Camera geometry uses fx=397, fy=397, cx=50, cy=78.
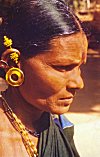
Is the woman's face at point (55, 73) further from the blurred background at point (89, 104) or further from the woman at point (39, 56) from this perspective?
the blurred background at point (89, 104)

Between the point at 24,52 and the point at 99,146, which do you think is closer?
the point at 24,52

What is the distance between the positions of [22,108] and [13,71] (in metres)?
0.16

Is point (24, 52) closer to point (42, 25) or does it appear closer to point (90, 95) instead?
point (42, 25)

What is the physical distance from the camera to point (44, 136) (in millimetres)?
1363

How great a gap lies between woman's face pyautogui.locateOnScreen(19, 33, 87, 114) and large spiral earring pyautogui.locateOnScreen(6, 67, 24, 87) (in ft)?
0.05

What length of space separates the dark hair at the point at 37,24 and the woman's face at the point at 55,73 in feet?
0.08

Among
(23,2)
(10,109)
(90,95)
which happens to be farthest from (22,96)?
(90,95)

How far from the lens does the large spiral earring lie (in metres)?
1.21

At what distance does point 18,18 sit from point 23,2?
5 centimetres

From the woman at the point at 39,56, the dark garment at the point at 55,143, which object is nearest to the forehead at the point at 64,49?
the woman at the point at 39,56

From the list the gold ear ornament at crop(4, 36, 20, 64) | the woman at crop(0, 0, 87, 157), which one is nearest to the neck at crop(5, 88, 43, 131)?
A: the woman at crop(0, 0, 87, 157)

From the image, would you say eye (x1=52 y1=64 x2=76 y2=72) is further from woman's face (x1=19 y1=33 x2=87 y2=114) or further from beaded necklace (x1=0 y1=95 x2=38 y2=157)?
beaded necklace (x1=0 y1=95 x2=38 y2=157)

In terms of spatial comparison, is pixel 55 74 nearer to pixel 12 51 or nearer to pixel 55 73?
pixel 55 73

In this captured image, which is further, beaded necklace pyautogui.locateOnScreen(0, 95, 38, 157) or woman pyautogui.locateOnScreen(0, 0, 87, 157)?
beaded necklace pyautogui.locateOnScreen(0, 95, 38, 157)
